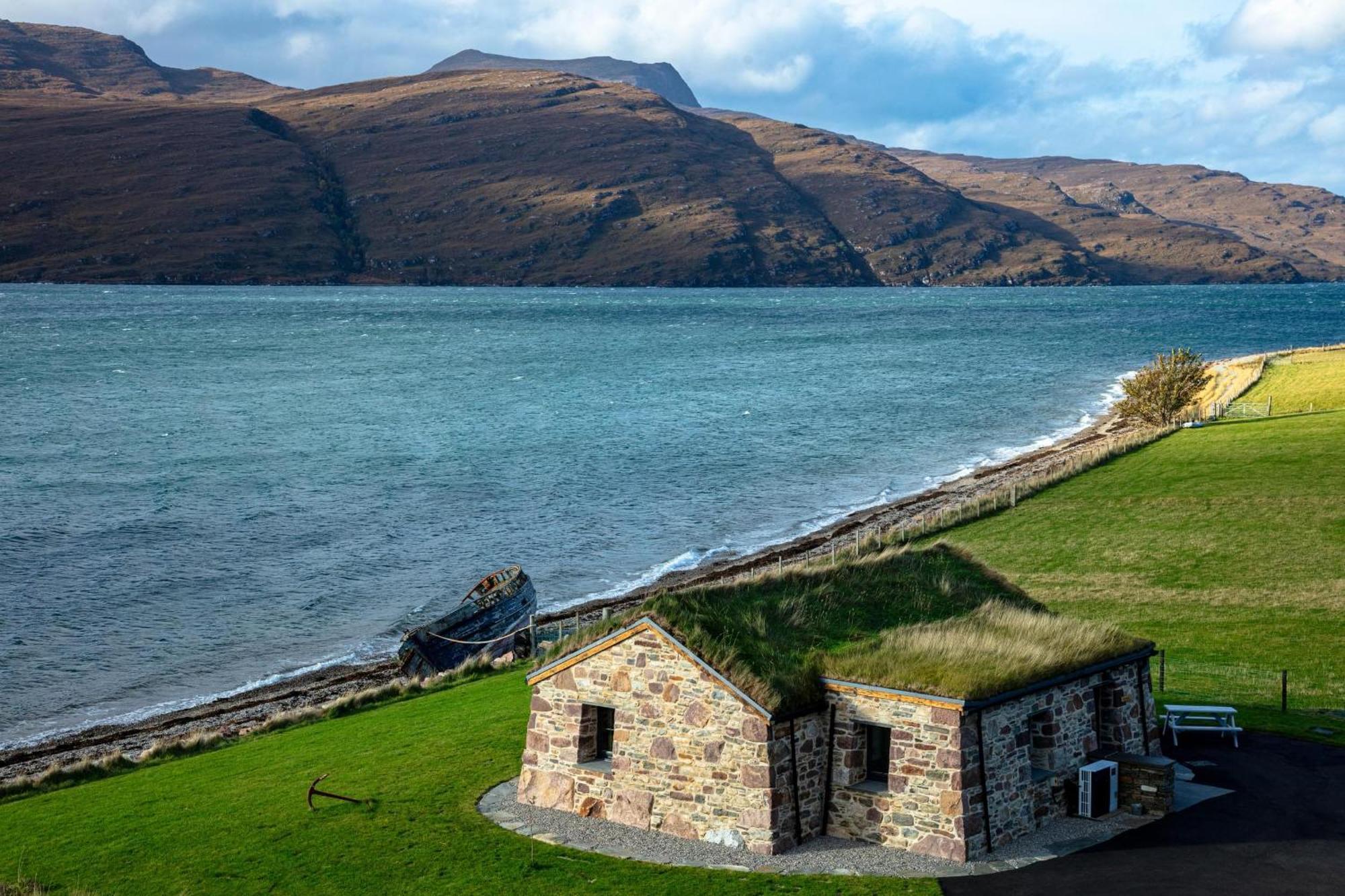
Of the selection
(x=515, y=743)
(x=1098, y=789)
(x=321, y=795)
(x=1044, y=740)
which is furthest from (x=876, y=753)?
(x=321, y=795)

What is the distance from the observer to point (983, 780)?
20.5 meters

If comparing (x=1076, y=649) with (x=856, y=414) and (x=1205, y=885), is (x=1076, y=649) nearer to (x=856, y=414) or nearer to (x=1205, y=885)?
(x=1205, y=885)

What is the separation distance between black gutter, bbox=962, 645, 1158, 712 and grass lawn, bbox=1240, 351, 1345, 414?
5848 centimetres

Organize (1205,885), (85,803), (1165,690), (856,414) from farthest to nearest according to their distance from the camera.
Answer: (856,414)
(1165,690)
(85,803)
(1205,885)

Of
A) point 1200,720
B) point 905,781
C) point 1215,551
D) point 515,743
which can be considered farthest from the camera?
point 1215,551

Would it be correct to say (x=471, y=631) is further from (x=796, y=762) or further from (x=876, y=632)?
(x=796, y=762)

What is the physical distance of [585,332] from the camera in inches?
7815

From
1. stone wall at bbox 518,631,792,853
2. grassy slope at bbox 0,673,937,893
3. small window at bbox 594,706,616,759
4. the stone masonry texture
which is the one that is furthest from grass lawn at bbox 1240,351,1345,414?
stone wall at bbox 518,631,792,853

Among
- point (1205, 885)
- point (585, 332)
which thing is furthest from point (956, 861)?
point (585, 332)

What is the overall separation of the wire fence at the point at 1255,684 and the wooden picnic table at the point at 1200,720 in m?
1.78

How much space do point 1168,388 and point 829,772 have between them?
6225 centimetres

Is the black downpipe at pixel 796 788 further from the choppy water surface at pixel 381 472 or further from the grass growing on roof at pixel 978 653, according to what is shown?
the choppy water surface at pixel 381 472

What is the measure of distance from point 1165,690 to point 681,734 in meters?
14.4

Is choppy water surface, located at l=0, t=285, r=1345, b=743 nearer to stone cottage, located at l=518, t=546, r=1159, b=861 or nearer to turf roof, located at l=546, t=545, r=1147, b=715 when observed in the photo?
stone cottage, located at l=518, t=546, r=1159, b=861
